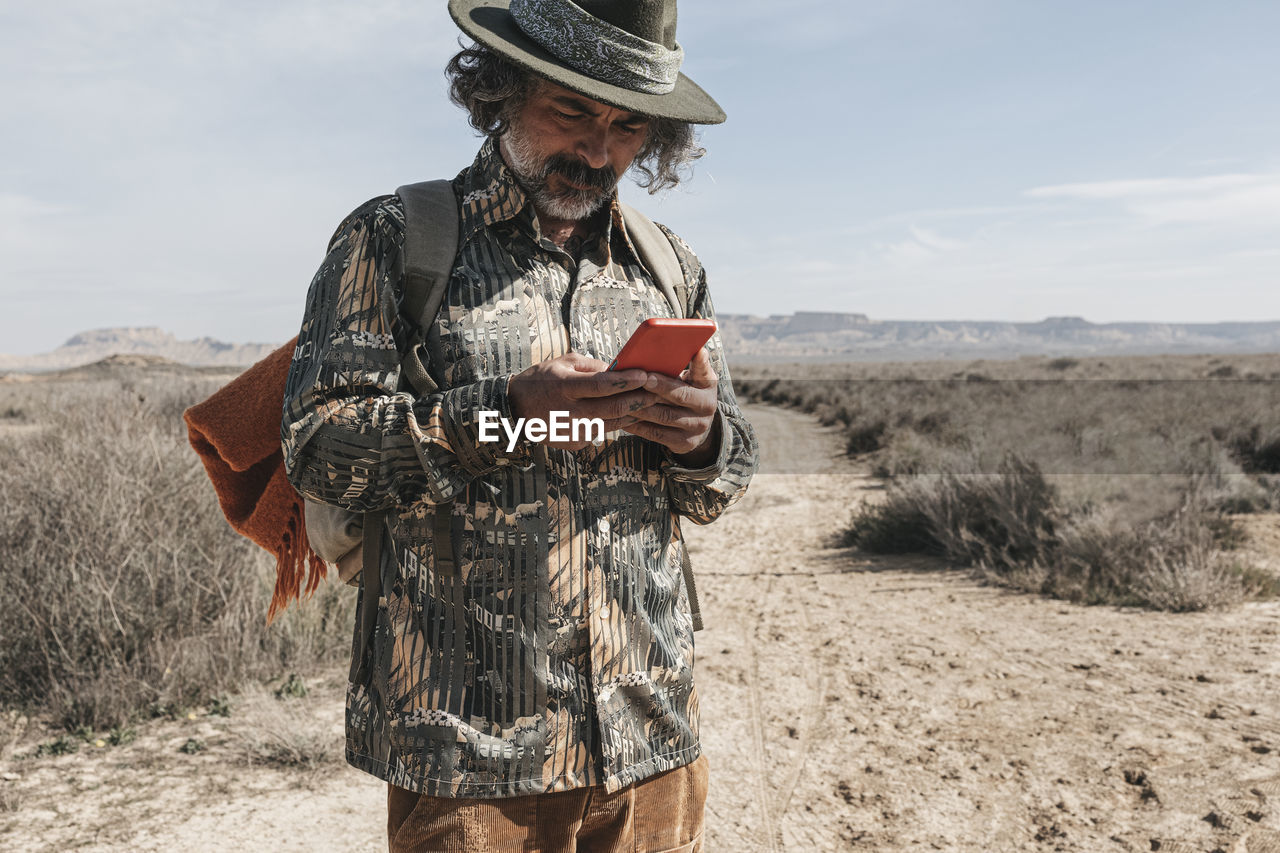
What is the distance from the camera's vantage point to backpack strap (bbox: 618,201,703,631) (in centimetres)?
183

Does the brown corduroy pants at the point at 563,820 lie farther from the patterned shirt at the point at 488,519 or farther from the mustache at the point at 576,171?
the mustache at the point at 576,171

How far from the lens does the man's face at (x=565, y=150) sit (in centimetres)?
169

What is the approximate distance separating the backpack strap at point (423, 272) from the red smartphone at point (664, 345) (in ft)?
1.09

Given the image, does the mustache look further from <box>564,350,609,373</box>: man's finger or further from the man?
<box>564,350,609,373</box>: man's finger

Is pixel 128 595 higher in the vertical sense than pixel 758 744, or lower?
higher

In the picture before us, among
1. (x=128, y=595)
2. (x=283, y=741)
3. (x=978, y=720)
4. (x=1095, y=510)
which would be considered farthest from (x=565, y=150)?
(x=1095, y=510)

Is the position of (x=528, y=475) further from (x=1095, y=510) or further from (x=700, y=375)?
(x=1095, y=510)

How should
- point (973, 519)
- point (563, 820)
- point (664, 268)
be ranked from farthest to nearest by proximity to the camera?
point (973, 519) < point (664, 268) < point (563, 820)

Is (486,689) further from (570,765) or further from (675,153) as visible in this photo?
(675,153)

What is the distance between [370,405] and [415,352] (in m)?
0.13

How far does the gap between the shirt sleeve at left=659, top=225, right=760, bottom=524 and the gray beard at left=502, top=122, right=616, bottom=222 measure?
10.9 inches

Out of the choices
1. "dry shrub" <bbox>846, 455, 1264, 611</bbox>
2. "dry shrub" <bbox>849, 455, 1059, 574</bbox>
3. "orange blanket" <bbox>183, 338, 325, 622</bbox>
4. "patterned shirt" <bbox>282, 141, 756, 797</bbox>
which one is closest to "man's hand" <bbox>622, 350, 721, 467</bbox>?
"patterned shirt" <bbox>282, 141, 756, 797</bbox>

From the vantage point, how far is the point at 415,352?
61.3 inches

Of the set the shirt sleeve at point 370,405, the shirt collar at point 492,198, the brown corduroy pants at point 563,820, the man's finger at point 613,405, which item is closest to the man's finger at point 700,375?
the man's finger at point 613,405
